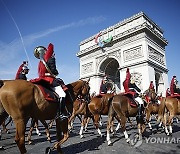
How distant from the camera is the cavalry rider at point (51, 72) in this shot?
4645mm

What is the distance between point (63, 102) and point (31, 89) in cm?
95

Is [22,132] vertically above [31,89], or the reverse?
[31,89]

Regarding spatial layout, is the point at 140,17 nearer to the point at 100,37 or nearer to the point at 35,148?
the point at 100,37

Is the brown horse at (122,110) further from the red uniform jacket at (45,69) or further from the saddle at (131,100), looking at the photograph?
the red uniform jacket at (45,69)

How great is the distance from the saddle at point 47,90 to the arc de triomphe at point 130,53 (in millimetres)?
22215

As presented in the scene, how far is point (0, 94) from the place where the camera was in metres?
3.83

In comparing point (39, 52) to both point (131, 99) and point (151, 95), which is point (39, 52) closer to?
point (131, 99)

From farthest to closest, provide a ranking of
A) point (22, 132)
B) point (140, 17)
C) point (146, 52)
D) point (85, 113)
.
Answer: point (140, 17), point (146, 52), point (85, 113), point (22, 132)

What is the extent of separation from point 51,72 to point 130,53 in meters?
24.9

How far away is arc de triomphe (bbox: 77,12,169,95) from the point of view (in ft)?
86.5

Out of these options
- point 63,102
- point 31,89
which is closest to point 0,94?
point 31,89

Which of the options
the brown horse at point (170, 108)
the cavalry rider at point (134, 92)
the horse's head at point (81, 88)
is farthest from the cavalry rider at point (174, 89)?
the horse's head at point (81, 88)

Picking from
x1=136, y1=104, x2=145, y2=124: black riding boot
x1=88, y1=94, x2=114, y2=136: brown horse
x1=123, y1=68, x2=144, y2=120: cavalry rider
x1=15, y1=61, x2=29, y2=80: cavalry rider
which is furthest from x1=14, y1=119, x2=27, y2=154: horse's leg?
x1=136, y1=104, x2=145, y2=124: black riding boot

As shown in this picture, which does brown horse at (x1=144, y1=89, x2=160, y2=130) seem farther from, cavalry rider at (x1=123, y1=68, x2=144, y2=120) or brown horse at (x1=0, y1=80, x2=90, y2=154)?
brown horse at (x1=0, y1=80, x2=90, y2=154)
